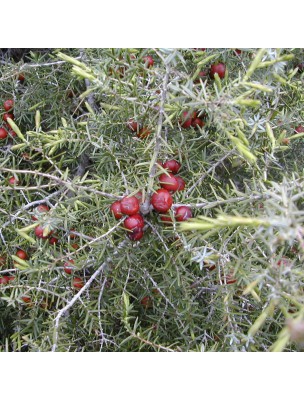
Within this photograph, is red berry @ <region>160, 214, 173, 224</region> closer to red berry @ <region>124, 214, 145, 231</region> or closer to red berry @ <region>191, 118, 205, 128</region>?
red berry @ <region>124, 214, 145, 231</region>

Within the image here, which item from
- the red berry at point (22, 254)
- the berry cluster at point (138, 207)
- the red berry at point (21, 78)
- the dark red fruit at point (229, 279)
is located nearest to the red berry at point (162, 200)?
the berry cluster at point (138, 207)

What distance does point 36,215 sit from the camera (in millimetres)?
1274

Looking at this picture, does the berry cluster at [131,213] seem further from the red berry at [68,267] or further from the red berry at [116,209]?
the red berry at [68,267]

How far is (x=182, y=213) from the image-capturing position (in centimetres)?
124

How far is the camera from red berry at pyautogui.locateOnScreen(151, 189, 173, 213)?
3.85 ft

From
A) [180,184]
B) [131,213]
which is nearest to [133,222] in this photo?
[131,213]

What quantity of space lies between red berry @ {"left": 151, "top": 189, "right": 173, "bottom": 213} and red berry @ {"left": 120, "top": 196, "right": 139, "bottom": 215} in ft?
0.17

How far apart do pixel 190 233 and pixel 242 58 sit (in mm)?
640

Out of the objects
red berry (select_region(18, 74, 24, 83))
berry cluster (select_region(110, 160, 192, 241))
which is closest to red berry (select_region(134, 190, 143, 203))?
berry cluster (select_region(110, 160, 192, 241))

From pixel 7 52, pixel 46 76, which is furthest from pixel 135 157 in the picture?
pixel 7 52

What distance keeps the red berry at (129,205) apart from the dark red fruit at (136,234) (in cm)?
6

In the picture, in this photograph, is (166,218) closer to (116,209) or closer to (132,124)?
(116,209)

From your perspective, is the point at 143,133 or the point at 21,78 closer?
the point at 143,133

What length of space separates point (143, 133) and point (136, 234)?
310 millimetres
